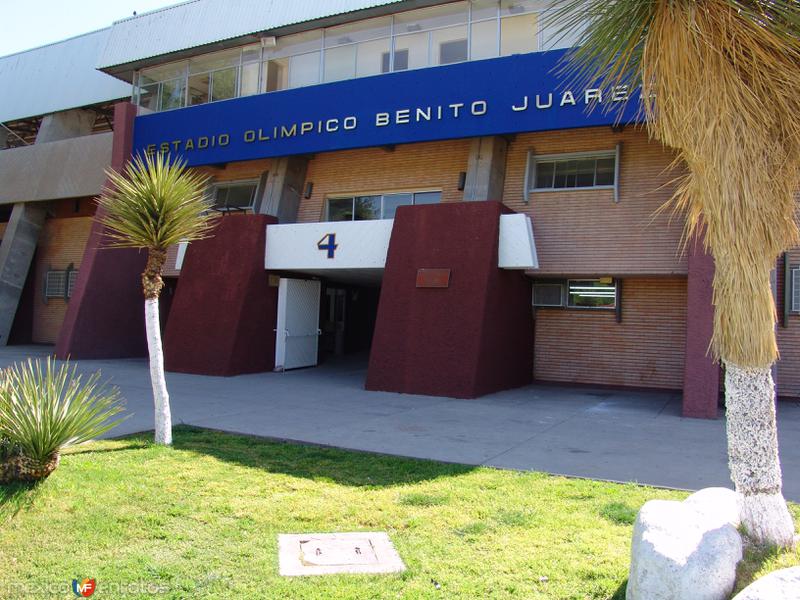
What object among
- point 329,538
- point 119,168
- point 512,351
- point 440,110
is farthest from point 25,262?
point 329,538

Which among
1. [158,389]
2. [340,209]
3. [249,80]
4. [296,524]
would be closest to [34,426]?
[158,389]

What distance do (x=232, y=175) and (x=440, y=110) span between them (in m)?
7.29

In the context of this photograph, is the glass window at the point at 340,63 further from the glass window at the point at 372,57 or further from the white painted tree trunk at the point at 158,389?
the white painted tree trunk at the point at 158,389

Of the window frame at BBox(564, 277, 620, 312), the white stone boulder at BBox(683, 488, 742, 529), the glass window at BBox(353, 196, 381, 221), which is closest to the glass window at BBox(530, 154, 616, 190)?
the window frame at BBox(564, 277, 620, 312)

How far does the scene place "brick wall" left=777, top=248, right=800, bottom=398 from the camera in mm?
13461

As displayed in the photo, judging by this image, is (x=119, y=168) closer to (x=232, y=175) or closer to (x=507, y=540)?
(x=232, y=175)

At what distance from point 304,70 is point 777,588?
17344mm

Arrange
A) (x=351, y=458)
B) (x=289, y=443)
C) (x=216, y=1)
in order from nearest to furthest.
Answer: (x=351, y=458) → (x=289, y=443) → (x=216, y=1)

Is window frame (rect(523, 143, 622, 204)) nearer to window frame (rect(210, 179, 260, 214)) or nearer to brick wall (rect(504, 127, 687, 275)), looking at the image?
brick wall (rect(504, 127, 687, 275))

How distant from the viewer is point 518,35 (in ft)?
50.3

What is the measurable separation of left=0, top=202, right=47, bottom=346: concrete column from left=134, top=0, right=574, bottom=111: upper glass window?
21.6 feet

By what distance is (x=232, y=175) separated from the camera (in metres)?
19.6

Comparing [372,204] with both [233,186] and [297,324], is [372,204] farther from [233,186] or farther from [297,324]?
[233,186]

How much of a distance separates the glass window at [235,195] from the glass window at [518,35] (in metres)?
7.93
